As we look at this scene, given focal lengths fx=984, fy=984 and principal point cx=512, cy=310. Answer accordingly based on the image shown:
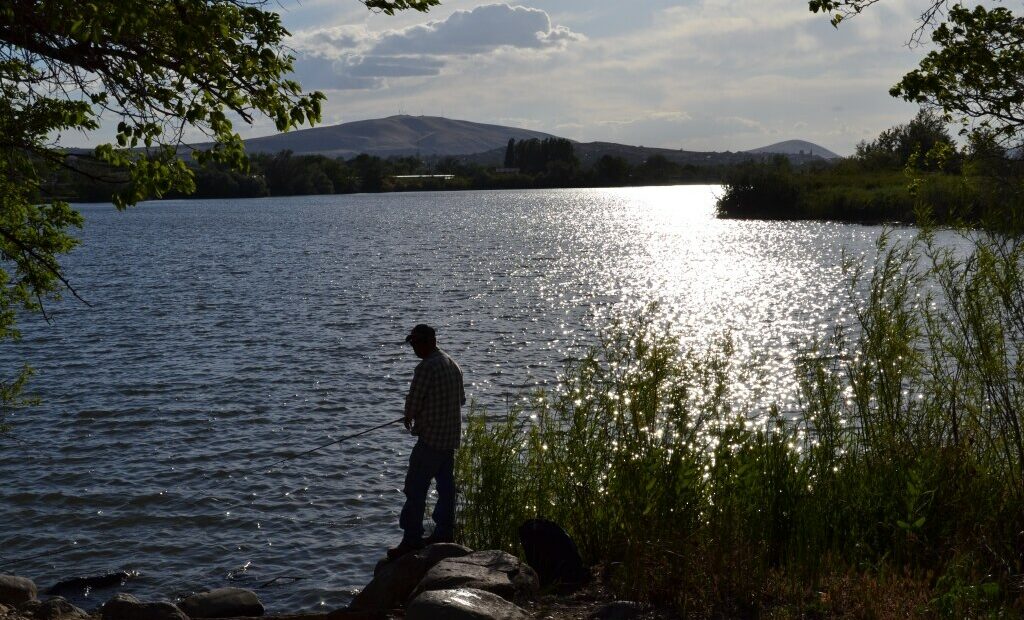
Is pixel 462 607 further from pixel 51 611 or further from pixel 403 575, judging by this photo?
pixel 51 611

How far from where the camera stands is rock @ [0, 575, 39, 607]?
37.9 ft

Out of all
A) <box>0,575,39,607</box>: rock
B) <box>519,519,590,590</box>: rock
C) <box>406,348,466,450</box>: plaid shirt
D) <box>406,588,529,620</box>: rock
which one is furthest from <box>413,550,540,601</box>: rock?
<box>0,575,39,607</box>: rock

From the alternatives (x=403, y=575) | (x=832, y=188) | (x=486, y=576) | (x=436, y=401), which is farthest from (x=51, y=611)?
(x=832, y=188)

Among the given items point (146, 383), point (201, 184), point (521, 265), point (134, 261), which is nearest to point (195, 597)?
point (146, 383)

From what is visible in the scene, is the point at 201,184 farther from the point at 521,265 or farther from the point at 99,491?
the point at 99,491

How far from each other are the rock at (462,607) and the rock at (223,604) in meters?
4.31

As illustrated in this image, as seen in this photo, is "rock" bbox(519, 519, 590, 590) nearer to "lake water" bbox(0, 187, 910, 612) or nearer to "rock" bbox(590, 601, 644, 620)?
"rock" bbox(590, 601, 644, 620)

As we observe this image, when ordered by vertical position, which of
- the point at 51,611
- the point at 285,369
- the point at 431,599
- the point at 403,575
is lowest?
the point at 285,369

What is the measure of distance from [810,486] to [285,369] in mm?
19371

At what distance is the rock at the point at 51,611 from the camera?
10.4 metres

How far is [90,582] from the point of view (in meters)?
13.4

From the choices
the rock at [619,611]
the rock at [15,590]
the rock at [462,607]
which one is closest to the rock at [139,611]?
the rock at [15,590]

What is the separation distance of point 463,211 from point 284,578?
395 ft

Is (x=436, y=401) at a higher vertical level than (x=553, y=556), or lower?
higher
